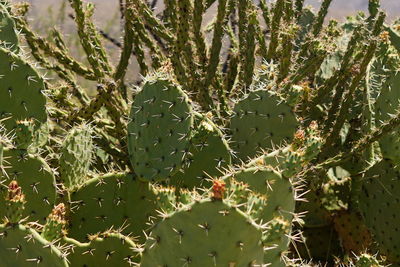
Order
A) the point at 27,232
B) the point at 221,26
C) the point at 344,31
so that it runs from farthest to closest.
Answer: the point at 344,31
the point at 221,26
the point at 27,232

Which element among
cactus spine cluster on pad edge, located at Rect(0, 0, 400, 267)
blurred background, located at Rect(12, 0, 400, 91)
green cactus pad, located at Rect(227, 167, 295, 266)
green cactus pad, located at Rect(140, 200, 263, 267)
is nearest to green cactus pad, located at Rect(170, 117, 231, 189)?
cactus spine cluster on pad edge, located at Rect(0, 0, 400, 267)

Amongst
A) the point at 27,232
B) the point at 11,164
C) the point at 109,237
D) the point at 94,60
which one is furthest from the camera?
the point at 94,60

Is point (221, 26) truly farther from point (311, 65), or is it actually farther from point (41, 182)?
point (41, 182)

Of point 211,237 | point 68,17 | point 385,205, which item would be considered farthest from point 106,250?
point 68,17

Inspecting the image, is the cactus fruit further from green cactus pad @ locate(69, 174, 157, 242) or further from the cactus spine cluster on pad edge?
green cactus pad @ locate(69, 174, 157, 242)

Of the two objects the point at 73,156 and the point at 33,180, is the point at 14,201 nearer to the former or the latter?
the point at 33,180

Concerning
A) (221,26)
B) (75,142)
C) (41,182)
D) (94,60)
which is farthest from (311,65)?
(41,182)
